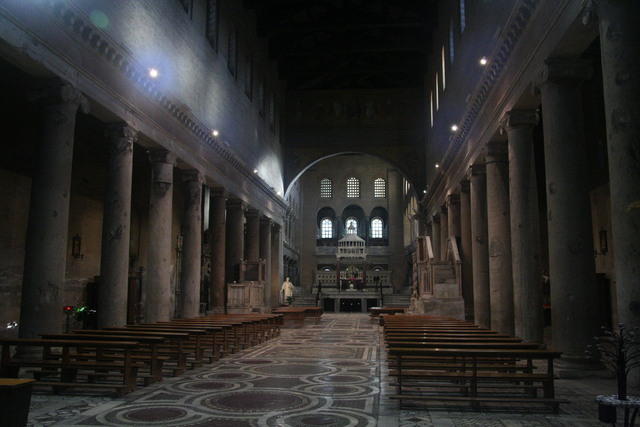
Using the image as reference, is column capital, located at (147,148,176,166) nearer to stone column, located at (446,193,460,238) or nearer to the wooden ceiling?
stone column, located at (446,193,460,238)

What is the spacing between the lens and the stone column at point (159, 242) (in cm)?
1689

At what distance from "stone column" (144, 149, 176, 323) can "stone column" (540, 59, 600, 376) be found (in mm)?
11089

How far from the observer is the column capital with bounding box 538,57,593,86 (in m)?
10.6

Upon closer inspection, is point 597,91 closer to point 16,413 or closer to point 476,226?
point 476,226

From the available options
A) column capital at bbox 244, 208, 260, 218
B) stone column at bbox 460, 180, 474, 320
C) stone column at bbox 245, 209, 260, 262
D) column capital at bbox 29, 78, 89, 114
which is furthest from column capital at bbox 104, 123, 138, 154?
stone column at bbox 245, 209, 260, 262

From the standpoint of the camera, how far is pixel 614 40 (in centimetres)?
809

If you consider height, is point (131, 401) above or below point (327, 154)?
below

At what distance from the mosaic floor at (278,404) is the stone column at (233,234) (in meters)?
15.5

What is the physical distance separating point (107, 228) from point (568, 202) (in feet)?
34.7

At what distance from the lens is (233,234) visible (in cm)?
2723

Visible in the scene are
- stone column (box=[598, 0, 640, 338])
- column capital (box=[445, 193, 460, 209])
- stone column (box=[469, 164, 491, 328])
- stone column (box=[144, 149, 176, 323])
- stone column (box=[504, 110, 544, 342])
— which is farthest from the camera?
column capital (box=[445, 193, 460, 209])

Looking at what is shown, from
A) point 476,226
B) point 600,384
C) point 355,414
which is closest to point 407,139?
point 476,226

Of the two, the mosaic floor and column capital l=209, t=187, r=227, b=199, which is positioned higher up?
column capital l=209, t=187, r=227, b=199

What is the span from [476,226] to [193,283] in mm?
9868
